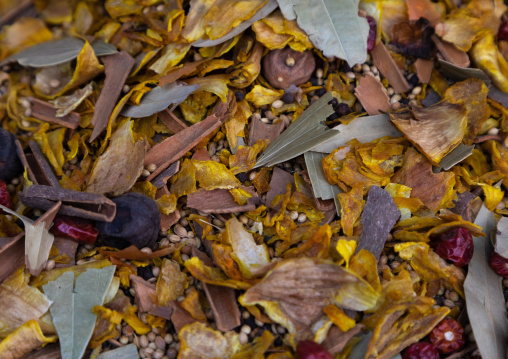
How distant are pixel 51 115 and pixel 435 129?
5.12 ft

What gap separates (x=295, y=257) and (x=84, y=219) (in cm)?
78

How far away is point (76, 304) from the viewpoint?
4.98 feet

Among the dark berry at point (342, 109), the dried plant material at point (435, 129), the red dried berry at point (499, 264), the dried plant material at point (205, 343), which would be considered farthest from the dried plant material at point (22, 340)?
the red dried berry at point (499, 264)

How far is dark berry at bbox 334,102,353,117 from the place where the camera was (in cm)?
192

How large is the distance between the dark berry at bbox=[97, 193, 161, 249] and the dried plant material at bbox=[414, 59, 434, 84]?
1.30m

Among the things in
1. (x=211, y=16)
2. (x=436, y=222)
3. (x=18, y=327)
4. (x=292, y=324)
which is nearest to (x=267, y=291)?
(x=292, y=324)

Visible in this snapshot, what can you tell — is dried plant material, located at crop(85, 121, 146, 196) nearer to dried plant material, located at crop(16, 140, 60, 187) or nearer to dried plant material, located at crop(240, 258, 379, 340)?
dried plant material, located at crop(16, 140, 60, 187)

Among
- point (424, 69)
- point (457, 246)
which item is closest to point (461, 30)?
point (424, 69)

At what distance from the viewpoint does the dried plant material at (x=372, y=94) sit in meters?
1.94

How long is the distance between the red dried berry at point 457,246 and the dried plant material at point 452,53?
2.56ft

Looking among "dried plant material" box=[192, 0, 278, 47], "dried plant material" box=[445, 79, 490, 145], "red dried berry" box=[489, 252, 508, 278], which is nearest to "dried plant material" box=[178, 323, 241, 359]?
"red dried berry" box=[489, 252, 508, 278]

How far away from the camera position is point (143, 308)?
5.07 ft

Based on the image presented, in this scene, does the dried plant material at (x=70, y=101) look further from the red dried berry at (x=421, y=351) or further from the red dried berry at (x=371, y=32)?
the red dried berry at (x=421, y=351)

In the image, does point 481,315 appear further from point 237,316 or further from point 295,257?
point 237,316
